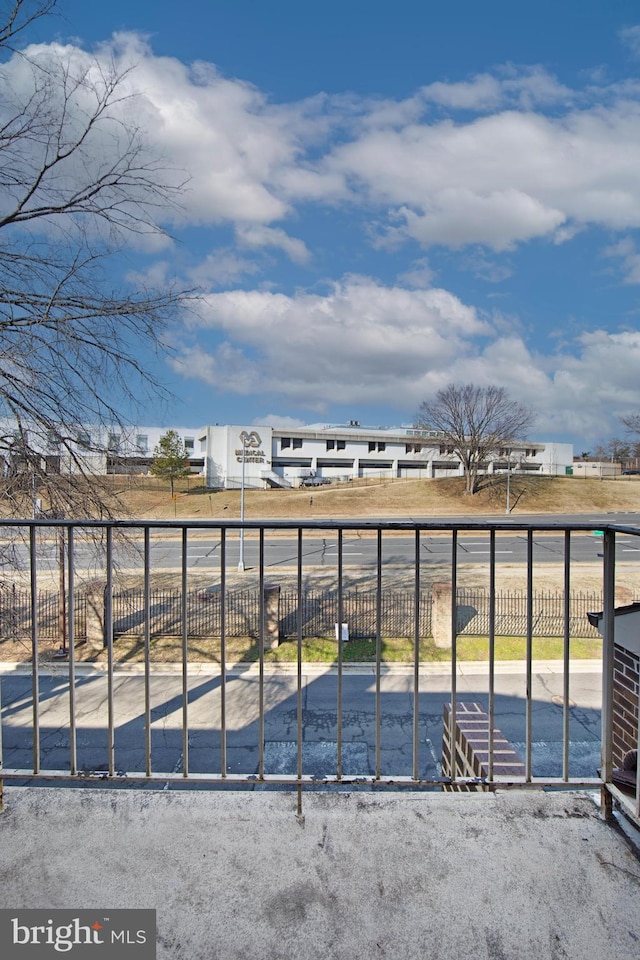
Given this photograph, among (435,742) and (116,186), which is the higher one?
(116,186)

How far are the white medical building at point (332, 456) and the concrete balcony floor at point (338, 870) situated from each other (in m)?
48.1

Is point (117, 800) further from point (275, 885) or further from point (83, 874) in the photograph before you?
point (275, 885)

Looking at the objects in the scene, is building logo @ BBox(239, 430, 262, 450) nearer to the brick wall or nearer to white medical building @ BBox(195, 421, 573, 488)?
the brick wall

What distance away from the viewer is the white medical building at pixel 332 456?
5178 centimetres

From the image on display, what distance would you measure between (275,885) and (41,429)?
5115mm

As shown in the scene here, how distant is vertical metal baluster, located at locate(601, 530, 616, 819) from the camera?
6.48 feet

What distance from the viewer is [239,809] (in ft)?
6.57

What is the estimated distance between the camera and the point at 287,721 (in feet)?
28.9

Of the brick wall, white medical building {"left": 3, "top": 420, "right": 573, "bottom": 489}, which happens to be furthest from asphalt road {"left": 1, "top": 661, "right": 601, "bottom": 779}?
white medical building {"left": 3, "top": 420, "right": 573, "bottom": 489}

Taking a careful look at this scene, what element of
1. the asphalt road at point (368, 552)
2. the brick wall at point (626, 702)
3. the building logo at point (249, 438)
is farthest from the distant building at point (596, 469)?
the brick wall at point (626, 702)

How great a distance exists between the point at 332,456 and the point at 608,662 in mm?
58303

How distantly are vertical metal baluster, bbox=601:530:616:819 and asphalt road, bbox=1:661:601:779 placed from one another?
232 inches

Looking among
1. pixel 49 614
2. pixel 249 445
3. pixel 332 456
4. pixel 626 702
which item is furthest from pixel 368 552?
pixel 332 456

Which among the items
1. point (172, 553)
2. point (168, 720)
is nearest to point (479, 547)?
point (172, 553)
